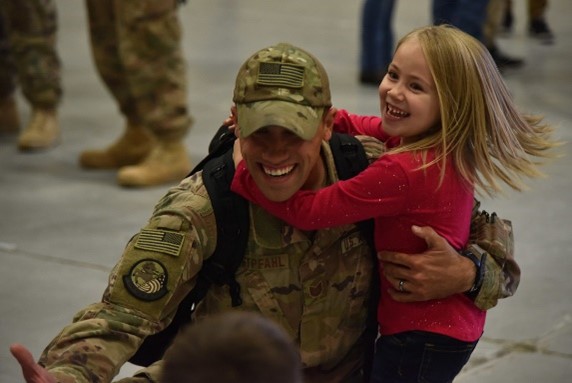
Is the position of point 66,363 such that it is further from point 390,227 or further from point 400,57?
point 400,57

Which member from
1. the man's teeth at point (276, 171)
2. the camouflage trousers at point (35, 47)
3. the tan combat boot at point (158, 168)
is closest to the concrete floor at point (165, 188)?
the tan combat boot at point (158, 168)

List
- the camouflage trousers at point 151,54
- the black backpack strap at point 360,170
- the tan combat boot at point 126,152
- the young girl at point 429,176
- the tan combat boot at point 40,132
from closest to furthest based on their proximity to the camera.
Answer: the young girl at point 429,176, the black backpack strap at point 360,170, the camouflage trousers at point 151,54, the tan combat boot at point 126,152, the tan combat boot at point 40,132

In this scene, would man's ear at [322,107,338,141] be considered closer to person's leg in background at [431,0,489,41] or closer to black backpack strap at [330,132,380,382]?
black backpack strap at [330,132,380,382]

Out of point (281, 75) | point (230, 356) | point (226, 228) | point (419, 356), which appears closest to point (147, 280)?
point (226, 228)

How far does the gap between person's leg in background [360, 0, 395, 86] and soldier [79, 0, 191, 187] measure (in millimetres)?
2058

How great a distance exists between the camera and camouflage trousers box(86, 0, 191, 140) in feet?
17.2

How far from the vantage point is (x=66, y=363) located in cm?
241

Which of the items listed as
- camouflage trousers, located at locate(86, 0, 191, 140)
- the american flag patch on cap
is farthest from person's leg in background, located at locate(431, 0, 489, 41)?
the american flag patch on cap

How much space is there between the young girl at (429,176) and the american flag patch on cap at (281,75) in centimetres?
21

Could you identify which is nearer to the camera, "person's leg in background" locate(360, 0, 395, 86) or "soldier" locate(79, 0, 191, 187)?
"soldier" locate(79, 0, 191, 187)

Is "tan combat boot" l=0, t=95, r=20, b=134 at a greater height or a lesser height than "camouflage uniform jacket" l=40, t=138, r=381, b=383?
lesser

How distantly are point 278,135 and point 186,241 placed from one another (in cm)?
30

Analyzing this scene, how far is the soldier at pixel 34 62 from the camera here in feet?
20.0

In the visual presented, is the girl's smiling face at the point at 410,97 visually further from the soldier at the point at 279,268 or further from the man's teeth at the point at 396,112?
the soldier at the point at 279,268
